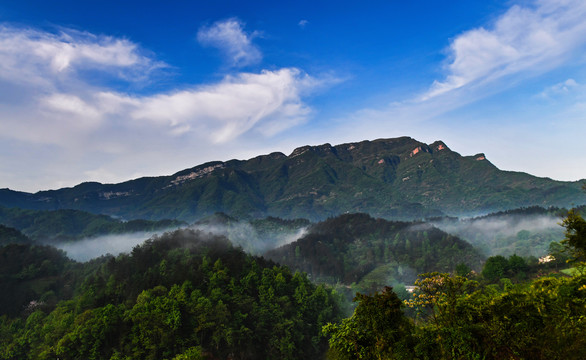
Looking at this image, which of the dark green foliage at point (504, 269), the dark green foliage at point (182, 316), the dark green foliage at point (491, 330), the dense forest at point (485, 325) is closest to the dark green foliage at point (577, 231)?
the dense forest at point (485, 325)

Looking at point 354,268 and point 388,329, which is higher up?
point 388,329

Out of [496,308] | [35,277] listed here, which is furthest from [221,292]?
[35,277]

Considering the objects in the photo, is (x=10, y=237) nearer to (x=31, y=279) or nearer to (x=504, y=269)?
(x=31, y=279)

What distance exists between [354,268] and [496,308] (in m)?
180

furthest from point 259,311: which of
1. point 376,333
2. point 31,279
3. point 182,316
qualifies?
point 31,279

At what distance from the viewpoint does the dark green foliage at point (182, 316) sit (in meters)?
60.1

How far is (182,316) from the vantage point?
6650 cm

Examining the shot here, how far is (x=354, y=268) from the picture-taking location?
7785 inches

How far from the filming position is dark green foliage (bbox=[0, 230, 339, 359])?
197 ft

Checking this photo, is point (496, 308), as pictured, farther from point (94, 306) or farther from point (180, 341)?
point (94, 306)

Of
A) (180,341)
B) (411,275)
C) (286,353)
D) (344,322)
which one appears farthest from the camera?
(411,275)

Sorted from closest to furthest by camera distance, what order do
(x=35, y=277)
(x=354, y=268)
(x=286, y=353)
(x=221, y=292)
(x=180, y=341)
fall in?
(x=180, y=341) < (x=286, y=353) < (x=221, y=292) < (x=35, y=277) < (x=354, y=268)

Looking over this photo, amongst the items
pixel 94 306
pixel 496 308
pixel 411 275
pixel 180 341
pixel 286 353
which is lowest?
pixel 411 275

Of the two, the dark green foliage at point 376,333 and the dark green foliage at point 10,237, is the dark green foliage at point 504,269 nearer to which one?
the dark green foliage at point 376,333
